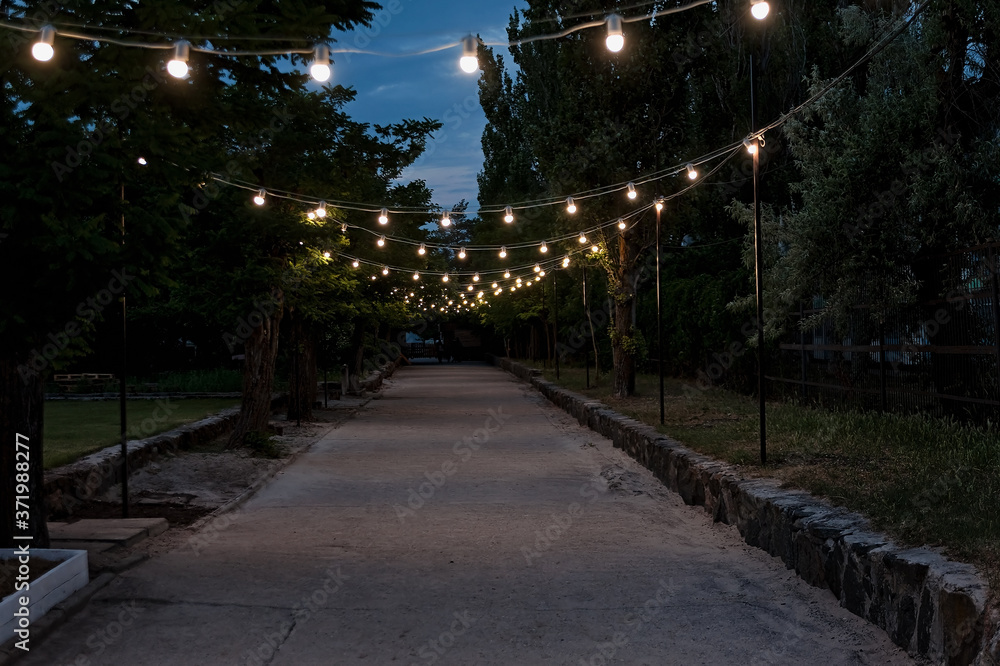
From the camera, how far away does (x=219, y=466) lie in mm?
12680

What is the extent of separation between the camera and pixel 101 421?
17.4 meters

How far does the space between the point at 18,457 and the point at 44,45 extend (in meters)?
3.02

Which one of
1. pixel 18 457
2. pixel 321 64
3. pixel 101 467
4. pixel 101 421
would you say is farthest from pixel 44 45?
pixel 101 421

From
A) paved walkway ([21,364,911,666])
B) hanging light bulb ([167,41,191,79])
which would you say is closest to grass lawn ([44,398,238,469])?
paved walkway ([21,364,911,666])

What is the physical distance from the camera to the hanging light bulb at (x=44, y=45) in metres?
6.27

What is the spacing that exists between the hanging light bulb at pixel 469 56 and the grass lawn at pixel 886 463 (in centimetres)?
458

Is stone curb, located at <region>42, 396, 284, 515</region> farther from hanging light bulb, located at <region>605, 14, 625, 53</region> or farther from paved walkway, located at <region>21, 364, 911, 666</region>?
hanging light bulb, located at <region>605, 14, 625, 53</region>

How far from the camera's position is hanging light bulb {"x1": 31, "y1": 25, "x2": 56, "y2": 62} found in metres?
6.27

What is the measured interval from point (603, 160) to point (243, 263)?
9975 millimetres

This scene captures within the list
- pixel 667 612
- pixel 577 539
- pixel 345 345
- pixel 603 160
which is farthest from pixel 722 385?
pixel 667 612

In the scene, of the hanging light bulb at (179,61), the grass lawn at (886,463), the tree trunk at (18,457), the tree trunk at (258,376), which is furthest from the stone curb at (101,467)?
the grass lawn at (886,463)

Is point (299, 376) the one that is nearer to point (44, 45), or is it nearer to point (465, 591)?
point (44, 45)

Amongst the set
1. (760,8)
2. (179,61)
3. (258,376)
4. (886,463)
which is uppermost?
(760,8)

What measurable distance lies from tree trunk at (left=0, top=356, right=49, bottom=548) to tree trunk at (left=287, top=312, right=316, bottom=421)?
12.1 m
